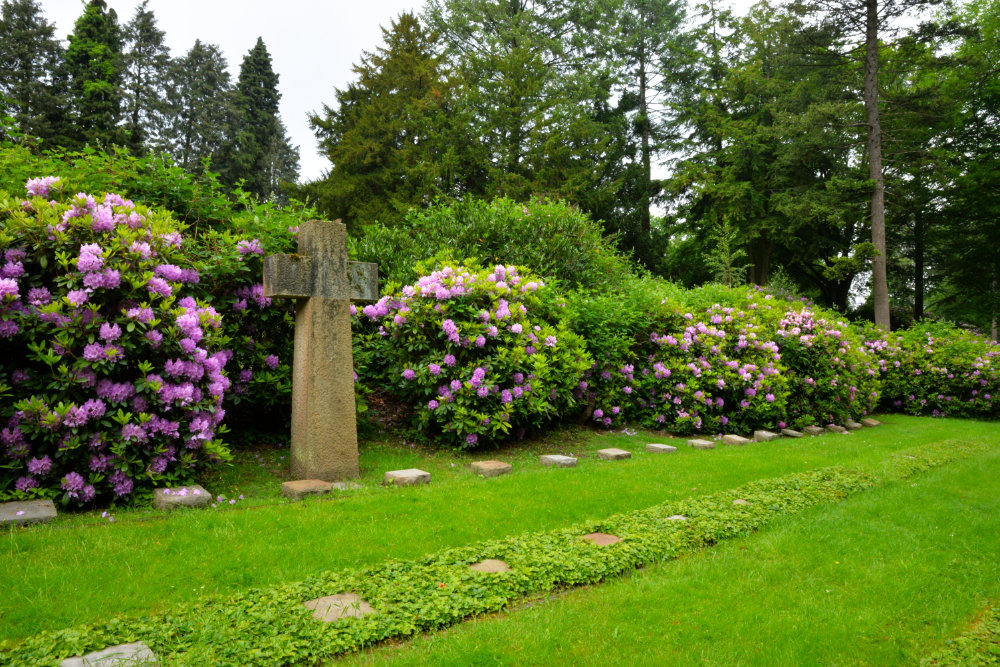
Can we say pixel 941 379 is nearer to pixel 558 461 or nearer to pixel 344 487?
pixel 558 461

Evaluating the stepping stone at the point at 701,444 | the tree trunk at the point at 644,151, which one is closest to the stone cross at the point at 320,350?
the stepping stone at the point at 701,444

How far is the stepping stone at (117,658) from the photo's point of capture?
1988mm

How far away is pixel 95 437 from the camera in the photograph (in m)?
3.89

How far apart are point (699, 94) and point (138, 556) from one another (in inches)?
1088

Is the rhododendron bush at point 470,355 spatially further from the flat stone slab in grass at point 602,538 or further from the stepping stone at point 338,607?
the stepping stone at point 338,607

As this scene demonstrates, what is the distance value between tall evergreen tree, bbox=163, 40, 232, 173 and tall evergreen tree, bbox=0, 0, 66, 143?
15.3ft

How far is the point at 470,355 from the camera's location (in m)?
6.56

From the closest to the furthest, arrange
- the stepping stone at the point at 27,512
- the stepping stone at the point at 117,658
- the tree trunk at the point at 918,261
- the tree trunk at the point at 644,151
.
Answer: the stepping stone at the point at 117,658 → the stepping stone at the point at 27,512 → the tree trunk at the point at 918,261 → the tree trunk at the point at 644,151

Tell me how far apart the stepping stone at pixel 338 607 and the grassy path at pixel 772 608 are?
0.29 metres

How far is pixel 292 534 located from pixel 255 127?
110ft

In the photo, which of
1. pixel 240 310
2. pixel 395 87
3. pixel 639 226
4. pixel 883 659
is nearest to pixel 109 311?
pixel 240 310

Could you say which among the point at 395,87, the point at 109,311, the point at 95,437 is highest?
the point at 395,87

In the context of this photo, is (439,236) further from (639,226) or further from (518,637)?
(639,226)

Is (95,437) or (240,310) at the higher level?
(240,310)
